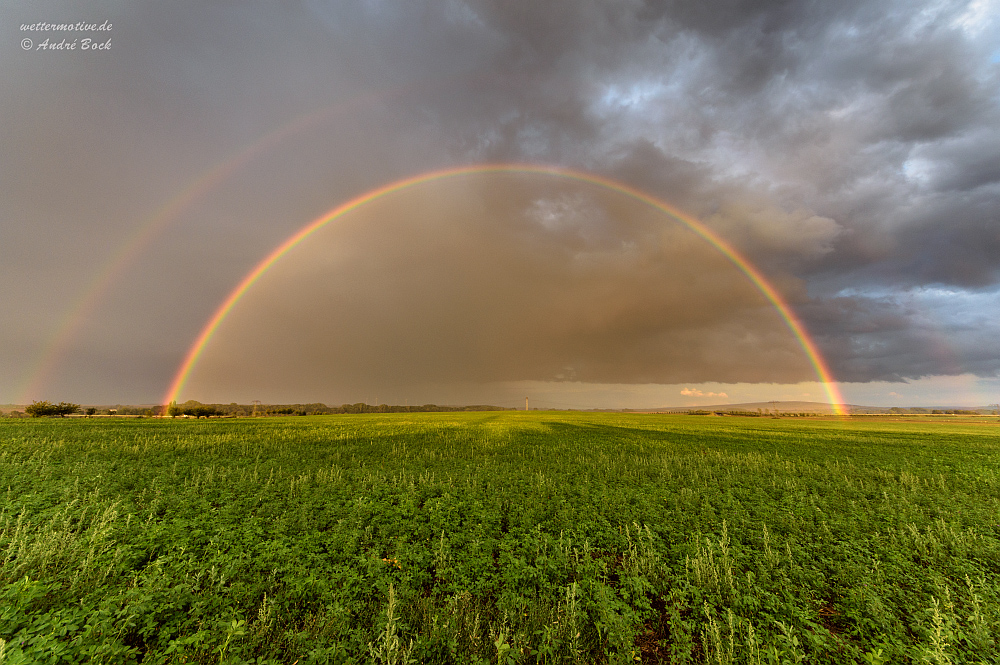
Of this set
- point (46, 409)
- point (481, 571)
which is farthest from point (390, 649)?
point (46, 409)

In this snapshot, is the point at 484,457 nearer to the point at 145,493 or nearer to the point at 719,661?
the point at 145,493

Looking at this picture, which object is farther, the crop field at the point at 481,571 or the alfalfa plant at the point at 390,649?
the crop field at the point at 481,571

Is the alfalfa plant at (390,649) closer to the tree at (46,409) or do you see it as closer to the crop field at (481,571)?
the crop field at (481,571)

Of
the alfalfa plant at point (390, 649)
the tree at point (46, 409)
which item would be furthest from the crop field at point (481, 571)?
the tree at point (46, 409)

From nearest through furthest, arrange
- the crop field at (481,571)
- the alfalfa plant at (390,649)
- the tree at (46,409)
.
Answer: the alfalfa plant at (390,649), the crop field at (481,571), the tree at (46,409)

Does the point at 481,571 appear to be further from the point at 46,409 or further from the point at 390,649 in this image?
the point at 46,409

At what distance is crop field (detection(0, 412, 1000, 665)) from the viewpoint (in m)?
7.17

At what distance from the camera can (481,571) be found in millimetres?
10031

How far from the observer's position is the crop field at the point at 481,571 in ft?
23.5

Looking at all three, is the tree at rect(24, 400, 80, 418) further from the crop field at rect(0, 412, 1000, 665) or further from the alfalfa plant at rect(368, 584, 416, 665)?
the alfalfa plant at rect(368, 584, 416, 665)

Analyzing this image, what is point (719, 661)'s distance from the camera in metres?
6.88

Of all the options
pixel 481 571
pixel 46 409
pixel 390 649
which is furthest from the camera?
pixel 46 409

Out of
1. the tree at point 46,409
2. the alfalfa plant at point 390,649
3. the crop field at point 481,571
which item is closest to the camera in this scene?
the alfalfa plant at point 390,649

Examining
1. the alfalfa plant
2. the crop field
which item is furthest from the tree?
the alfalfa plant
